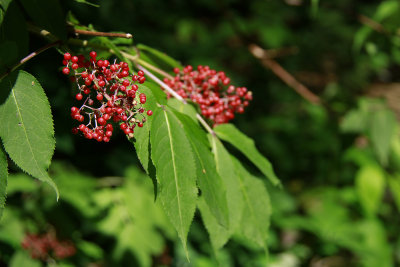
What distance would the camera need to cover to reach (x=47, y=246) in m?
3.04

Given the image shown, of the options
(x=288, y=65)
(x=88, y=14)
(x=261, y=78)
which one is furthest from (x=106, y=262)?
(x=288, y=65)

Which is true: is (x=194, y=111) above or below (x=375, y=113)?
above

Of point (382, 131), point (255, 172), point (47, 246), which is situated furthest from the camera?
point (255, 172)

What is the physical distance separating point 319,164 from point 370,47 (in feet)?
6.84

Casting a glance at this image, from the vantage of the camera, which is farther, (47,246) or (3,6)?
(47,246)

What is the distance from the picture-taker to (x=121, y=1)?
3.58 metres

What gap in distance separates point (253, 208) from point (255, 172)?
2.36 metres

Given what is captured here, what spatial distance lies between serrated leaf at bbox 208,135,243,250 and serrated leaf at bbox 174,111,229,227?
15cm

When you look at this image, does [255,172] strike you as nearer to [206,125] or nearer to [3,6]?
[206,125]

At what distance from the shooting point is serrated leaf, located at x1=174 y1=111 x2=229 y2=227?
1.28 m

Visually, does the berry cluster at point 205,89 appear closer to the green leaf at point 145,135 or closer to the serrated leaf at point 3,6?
the green leaf at point 145,135

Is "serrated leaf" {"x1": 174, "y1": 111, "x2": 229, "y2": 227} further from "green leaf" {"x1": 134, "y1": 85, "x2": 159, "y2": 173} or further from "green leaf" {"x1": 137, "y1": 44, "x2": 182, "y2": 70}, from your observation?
"green leaf" {"x1": 137, "y1": 44, "x2": 182, "y2": 70}

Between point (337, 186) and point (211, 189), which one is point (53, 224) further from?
point (337, 186)

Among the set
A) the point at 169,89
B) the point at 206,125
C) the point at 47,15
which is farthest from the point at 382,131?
the point at 47,15
